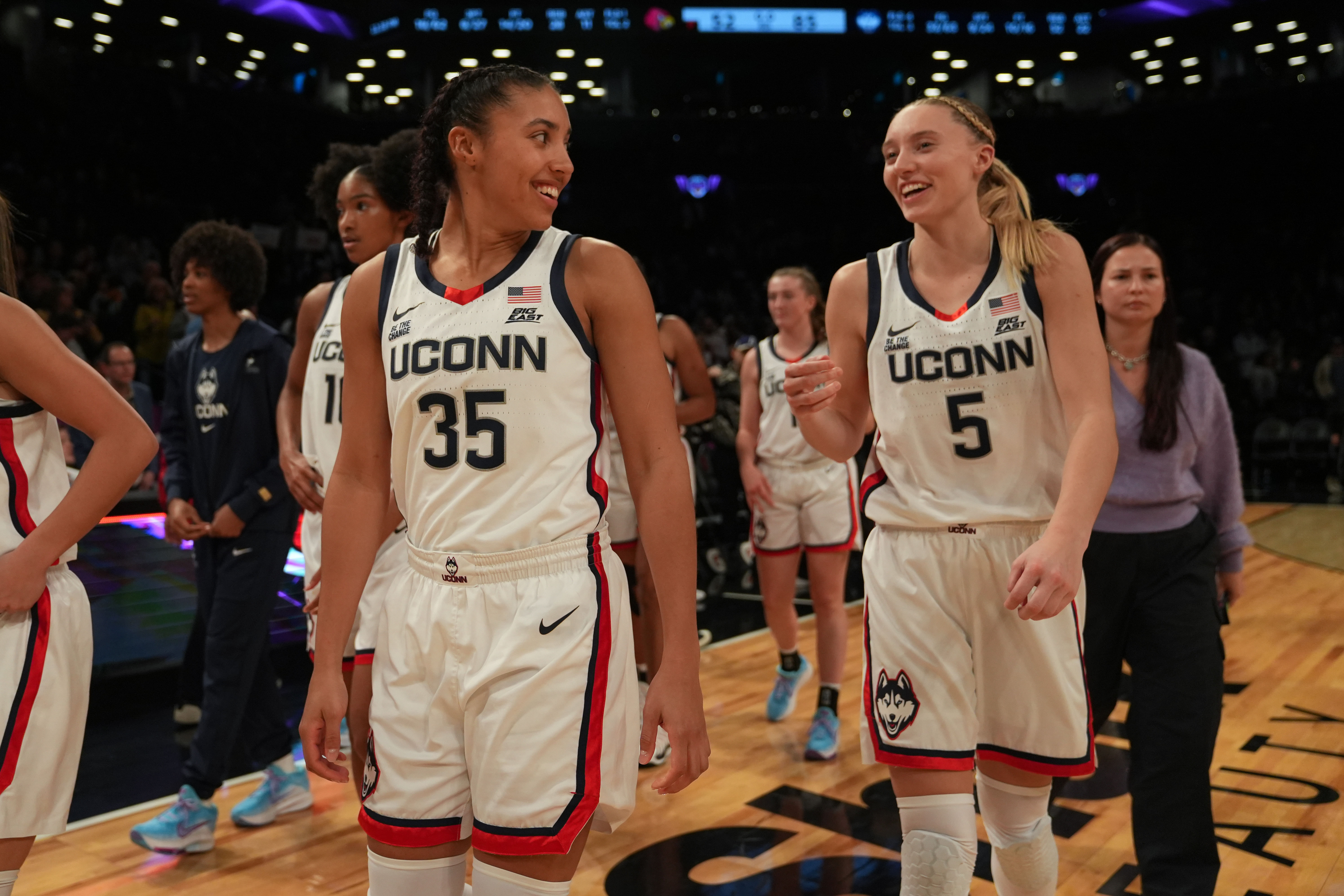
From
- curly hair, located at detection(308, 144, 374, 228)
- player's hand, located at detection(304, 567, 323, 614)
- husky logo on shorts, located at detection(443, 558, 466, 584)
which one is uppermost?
curly hair, located at detection(308, 144, 374, 228)

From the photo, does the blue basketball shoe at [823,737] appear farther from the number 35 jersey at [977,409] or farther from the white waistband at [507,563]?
the white waistband at [507,563]

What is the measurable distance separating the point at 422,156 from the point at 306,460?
4.79 ft

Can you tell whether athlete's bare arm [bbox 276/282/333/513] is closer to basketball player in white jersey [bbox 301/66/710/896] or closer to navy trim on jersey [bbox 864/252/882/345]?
basketball player in white jersey [bbox 301/66/710/896]

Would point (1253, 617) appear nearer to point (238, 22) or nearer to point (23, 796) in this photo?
point (23, 796)

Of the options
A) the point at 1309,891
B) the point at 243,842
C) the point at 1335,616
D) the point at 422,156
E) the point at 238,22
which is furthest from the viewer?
the point at 238,22

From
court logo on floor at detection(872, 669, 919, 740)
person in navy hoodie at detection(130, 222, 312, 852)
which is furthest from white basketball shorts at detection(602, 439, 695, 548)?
court logo on floor at detection(872, 669, 919, 740)

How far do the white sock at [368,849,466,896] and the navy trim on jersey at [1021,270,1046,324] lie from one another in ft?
4.86

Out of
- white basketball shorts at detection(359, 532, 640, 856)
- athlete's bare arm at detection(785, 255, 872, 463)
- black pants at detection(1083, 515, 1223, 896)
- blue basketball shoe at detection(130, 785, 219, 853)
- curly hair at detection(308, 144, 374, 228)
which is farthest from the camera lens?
curly hair at detection(308, 144, 374, 228)

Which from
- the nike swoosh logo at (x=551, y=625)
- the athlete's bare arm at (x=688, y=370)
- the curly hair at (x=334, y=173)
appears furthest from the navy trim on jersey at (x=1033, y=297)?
the athlete's bare arm at (x=688, y=370)

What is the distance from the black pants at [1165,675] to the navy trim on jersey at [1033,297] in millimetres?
829

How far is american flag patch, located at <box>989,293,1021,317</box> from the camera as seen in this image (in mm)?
2154

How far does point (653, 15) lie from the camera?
68.2 feet

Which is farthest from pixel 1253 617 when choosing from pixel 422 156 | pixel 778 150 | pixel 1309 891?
pixel 778 150

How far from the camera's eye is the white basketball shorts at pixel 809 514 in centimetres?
452
